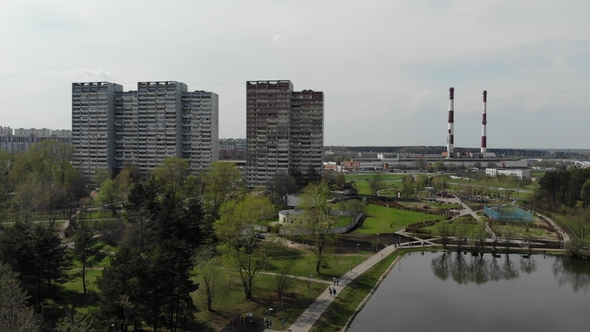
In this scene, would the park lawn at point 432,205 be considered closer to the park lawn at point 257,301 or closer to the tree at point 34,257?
the park lawn at point 257,301

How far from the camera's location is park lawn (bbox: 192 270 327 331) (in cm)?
2008

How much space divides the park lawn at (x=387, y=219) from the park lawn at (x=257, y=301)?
51.3 ft

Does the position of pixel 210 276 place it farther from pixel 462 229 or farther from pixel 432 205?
pixel 432 205

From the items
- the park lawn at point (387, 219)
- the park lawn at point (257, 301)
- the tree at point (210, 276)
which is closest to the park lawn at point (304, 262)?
the park lawn at point (257, 301)

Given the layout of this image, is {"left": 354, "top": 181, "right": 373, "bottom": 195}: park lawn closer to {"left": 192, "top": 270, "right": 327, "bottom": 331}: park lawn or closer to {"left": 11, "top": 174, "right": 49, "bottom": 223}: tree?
{"left": 192, "top": 270, "right": 327, "bottom": 331}: park lawn

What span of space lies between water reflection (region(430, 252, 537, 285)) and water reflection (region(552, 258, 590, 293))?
4.99ft

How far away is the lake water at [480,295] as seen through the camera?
2025 centimetres

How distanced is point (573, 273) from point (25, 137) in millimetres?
113954

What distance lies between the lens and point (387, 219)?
4491 centimetres

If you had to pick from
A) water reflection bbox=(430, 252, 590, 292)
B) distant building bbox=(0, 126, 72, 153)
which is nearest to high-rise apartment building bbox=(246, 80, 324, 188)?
water reflection bbox=(430, 252, 590, 292)

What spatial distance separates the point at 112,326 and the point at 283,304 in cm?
832

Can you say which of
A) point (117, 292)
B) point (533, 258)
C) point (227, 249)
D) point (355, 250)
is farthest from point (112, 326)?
point (533, 258)

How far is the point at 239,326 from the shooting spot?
1922cm

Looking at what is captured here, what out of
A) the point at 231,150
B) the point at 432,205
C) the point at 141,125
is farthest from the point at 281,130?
the point at 231,150
